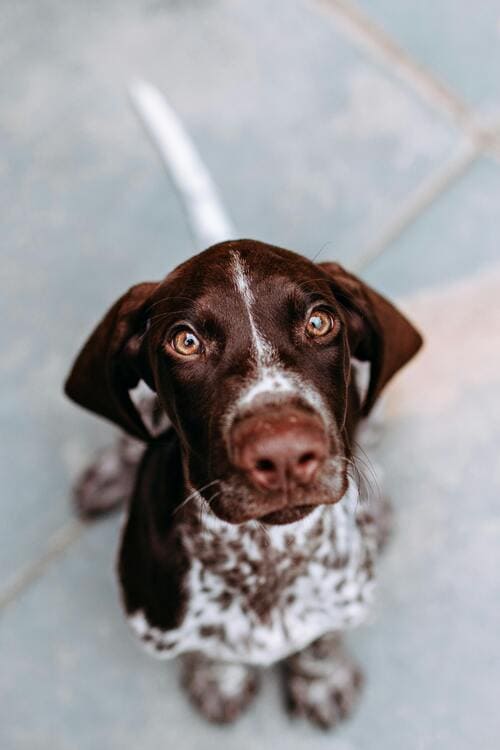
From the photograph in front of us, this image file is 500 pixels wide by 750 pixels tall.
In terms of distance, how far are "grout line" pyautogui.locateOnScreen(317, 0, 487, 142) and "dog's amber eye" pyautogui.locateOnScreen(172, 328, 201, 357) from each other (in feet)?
8.14

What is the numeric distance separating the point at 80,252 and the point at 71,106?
0.76m

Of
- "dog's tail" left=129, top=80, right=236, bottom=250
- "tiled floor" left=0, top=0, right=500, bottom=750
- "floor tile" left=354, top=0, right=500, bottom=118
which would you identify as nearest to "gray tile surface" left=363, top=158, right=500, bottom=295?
"tiled floor" left=0, top=0, right=500, bottom=750

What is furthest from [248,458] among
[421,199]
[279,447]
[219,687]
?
[421,199]

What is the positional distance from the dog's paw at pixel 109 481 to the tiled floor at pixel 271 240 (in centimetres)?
8

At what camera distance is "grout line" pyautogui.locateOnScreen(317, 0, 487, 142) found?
14.3 feet

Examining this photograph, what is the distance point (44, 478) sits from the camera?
12.6 ft

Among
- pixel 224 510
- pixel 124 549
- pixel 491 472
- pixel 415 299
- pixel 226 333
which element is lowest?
pixel 491 472

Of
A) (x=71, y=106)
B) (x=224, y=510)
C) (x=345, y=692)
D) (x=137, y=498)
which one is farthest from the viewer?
(x=71, y=106)

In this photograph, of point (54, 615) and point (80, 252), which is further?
point (80, 252)

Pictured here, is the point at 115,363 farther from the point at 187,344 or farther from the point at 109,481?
the point at 109,481

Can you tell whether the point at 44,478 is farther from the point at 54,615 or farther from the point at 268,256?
the point at 268,256

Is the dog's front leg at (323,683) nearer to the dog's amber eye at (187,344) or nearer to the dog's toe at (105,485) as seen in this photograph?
the dog's toe at (105,485)

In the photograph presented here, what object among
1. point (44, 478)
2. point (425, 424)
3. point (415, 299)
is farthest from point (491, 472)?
point (44, 478)

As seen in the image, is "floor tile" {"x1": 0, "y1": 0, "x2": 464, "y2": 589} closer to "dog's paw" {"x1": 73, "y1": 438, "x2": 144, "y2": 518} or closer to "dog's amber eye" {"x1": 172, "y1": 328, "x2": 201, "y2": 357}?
"dog's paw" {"x1": 73, "y1": 438, "x2": 144, "y2": 518}
